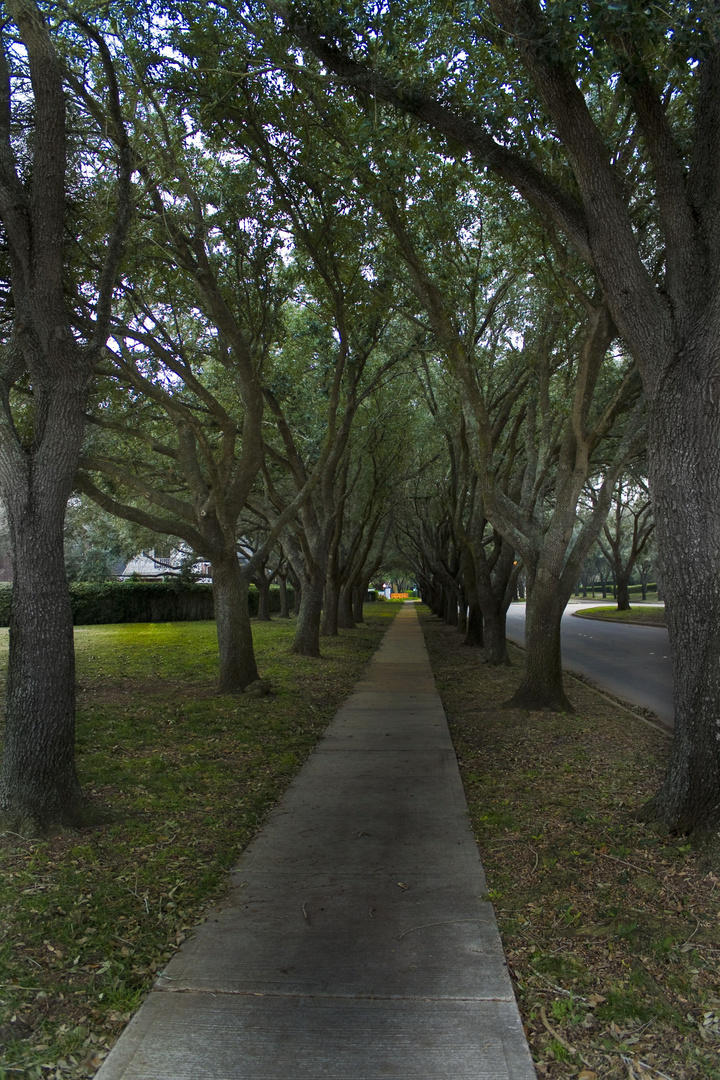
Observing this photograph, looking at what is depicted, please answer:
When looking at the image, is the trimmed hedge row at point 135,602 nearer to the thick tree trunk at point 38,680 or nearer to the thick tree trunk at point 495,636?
the thick tree trunk at point 495,636

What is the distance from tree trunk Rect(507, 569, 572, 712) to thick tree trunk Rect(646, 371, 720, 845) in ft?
15.5

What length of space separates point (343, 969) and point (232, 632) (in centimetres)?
775

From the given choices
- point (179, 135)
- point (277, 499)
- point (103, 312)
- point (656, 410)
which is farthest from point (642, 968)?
point (277, 499)

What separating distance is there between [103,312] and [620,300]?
3700 millimetres

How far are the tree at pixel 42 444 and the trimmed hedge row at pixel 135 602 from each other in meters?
21.0

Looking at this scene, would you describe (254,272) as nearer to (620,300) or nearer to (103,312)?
(103,312)

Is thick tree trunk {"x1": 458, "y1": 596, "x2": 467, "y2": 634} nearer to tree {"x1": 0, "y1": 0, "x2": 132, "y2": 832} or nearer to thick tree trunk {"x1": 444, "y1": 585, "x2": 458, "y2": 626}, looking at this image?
thick tree trunk {"x1": 444, "y1": 585, "x2": 458, "y2": 626}

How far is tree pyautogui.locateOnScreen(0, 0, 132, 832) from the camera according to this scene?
16.3 feet

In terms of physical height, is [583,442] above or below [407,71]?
below

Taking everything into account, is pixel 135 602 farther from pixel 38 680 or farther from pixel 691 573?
pixel 691 573

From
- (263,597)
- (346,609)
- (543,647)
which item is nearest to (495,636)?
(543,647)

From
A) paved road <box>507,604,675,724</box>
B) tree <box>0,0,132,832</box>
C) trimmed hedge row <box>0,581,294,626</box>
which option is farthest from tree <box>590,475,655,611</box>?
tree <box>0,0,132,832</box>

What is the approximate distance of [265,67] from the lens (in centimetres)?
742

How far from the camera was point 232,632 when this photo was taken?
1098 cm
